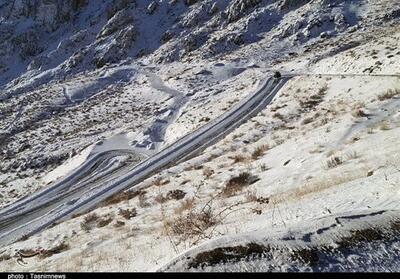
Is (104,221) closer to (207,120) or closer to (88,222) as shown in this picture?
(88,222)

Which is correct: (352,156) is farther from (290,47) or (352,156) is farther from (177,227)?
(290,47)

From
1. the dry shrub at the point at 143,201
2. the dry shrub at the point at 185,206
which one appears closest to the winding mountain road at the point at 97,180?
the dry shrub at the point at 143,201

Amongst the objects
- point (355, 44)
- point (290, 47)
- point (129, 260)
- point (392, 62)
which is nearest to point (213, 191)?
point (129, 260)

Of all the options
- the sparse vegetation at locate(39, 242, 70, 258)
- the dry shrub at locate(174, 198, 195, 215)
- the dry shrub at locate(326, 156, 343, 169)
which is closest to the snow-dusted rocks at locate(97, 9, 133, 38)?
the dry shrub at locate(174, 198, 195, 215)

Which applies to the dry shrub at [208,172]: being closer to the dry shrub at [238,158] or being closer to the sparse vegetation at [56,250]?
the dry shrub at [238,158]

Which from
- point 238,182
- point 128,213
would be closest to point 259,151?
point 238,182
